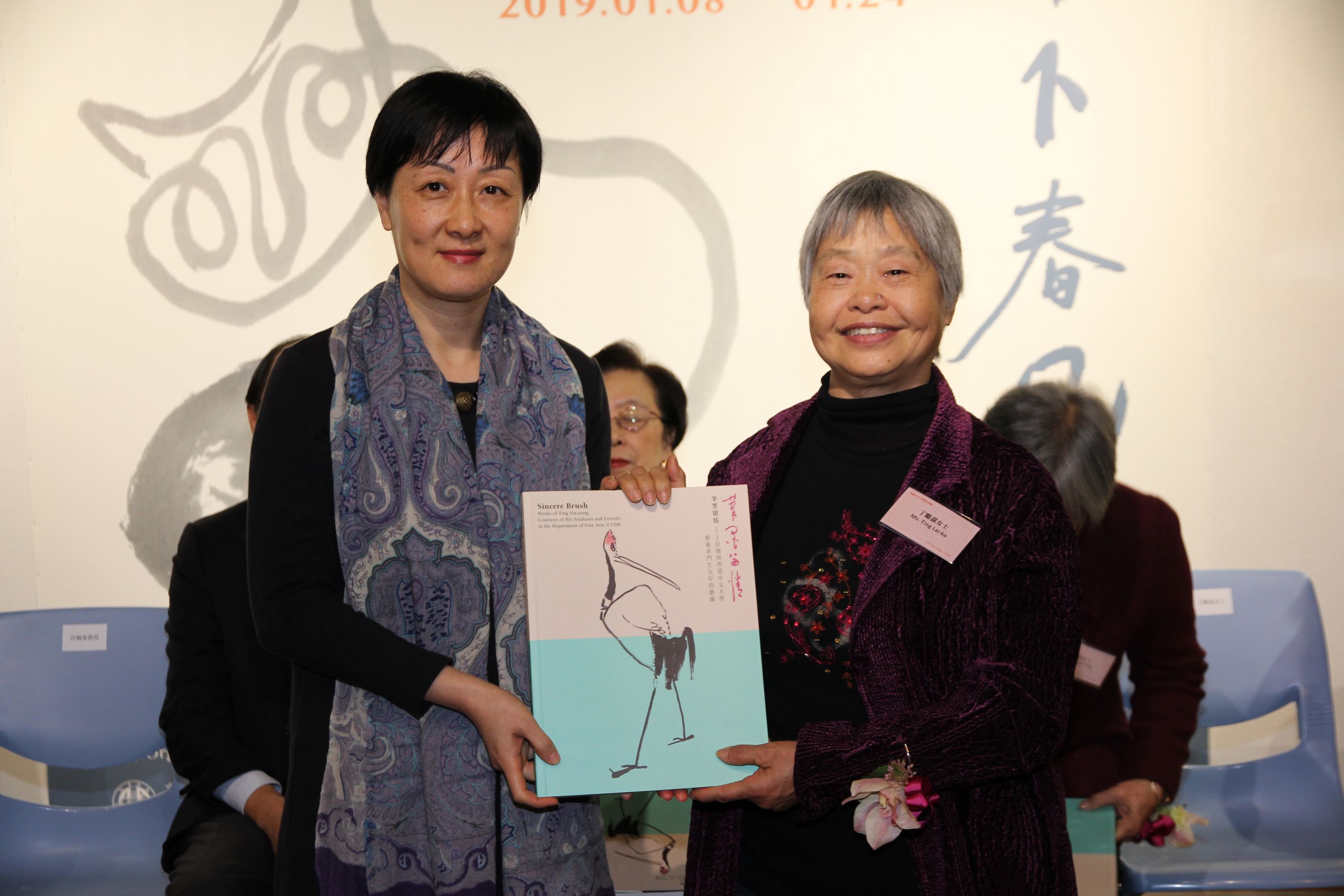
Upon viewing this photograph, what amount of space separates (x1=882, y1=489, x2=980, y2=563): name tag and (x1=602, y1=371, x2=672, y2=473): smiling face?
1733 millimetres

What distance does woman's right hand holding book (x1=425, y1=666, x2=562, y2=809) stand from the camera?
4.40 feet

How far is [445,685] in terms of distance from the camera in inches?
53.5

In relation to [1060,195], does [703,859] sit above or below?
below

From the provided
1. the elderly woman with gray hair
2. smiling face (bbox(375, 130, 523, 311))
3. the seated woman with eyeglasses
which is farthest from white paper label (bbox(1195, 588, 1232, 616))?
smiling face (bbox(375, 130, 523, 311))

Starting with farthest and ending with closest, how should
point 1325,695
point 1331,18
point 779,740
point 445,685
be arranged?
point 1331,18, point 1325,695, point 779,740, point 445,685

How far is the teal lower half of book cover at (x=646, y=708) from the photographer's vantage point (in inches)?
53.7

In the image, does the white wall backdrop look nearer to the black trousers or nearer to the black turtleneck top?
the black trousers

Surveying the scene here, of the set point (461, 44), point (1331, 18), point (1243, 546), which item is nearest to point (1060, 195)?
point (1331, 18)

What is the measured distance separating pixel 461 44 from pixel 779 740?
114 inches

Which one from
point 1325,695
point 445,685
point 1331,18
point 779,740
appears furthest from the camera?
point 1331,18

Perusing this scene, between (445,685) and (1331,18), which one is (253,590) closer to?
(445,685)

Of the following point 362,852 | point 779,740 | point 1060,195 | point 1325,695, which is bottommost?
point 1325,695

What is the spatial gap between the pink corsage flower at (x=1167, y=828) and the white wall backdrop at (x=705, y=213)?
1.30 m

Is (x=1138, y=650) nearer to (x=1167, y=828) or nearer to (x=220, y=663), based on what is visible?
(x=1167, y=828)
